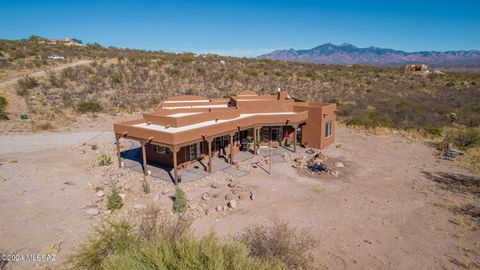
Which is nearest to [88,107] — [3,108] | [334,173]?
[3,108]

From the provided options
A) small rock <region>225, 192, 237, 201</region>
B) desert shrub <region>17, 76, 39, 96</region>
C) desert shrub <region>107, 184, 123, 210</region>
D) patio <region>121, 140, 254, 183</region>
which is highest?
desert shrub <region>17, 76, 39, 96</region>

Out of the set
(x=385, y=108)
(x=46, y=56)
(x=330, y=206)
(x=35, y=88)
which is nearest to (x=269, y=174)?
(x=330, y=206)

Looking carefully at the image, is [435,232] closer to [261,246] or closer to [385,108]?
[261,246]

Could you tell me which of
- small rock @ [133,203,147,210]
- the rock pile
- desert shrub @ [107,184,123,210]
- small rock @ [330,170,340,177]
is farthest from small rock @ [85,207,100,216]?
small rock @ [330,170,340,177]

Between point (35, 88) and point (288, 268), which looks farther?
point (35, 88)

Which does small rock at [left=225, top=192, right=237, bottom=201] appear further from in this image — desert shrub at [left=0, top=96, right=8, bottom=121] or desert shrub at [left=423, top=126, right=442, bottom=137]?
desert shrub at [left=0, top=96, right=8, bottom=121]

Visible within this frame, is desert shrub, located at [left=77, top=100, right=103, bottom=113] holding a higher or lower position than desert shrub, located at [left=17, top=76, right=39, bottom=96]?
lower

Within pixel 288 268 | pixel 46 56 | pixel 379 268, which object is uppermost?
pixel 46 56
